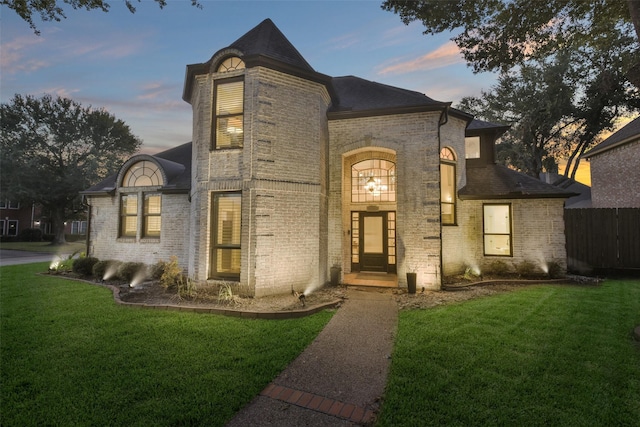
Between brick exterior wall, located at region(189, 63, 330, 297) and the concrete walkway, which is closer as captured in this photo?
the concrete walkway

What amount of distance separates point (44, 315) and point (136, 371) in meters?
4.31

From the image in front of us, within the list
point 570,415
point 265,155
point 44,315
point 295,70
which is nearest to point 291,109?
point 295,70

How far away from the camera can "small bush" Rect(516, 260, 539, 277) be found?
1091cm

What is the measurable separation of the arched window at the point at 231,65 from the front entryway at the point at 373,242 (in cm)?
655

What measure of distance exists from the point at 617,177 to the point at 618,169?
1.48ft

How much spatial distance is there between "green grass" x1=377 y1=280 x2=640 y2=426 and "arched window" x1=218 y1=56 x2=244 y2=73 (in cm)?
827

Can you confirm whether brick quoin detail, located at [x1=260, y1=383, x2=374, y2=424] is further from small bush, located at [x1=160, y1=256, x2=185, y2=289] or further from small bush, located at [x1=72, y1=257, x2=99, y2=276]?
small bush, located at [x1=72, y1=257, x2=99, y2=276]

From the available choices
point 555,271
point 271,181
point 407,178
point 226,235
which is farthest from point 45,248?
point 555,271

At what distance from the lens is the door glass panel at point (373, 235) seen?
452 inches

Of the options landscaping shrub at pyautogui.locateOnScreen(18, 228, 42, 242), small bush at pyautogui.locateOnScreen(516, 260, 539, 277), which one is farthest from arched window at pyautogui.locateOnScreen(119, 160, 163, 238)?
landscaping shrub at pyautogui.locateOnScreen(18, 228, 42, 242)

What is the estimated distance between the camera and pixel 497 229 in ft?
37.9

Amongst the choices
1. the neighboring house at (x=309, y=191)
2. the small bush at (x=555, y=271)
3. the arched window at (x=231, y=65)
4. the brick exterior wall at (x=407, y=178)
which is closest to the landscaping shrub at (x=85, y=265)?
the neighboring house at (x=309, y=191)

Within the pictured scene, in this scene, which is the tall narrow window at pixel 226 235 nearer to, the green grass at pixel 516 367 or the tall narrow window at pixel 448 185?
the green grass at pixel 516 367

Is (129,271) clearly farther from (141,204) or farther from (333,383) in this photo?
(333,383)
